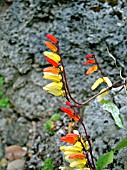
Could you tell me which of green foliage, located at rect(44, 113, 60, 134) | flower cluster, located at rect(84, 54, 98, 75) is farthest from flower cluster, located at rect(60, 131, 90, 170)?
green foliage, located at rect(44, 113, 60, 134)

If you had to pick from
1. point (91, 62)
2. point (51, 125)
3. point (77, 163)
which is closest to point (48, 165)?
point (51, 125)

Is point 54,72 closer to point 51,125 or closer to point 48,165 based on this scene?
point 48,165

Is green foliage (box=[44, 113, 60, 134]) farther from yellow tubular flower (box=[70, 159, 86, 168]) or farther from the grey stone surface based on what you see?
yellow tubular flower (box=[70, 159, 86, 168])

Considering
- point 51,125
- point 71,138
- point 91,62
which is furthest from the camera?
point 51,125

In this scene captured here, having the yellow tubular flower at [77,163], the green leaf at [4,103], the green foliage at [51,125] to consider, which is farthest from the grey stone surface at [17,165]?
the yellow tubular flower at [77,163]

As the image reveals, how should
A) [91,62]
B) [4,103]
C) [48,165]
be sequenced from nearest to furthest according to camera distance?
[91,62] → [48,165] → [4,103]

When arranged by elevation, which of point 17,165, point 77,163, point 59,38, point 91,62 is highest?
point 91,62

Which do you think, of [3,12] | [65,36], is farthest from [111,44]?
[3,12]

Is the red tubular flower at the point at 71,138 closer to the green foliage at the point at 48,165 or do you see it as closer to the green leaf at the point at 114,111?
the green leaf at the point at 114,111

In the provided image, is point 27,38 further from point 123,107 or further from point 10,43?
point 123,107
